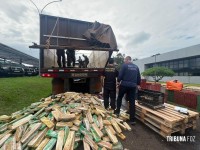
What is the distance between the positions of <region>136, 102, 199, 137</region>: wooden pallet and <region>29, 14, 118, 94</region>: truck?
321cm

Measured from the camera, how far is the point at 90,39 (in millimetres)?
7316

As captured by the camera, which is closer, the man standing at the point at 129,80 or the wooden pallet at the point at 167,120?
the wooden pallet at the point at 167,120

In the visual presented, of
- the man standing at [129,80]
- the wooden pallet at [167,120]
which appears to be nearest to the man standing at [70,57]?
the man standing at [129,80]

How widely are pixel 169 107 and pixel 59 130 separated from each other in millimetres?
3300

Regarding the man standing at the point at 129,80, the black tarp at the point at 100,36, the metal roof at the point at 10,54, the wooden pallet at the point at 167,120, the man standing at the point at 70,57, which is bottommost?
the wooden pallet at the point at 167,120

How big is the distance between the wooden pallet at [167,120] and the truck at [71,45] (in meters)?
3.21

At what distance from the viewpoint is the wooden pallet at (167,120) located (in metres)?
3.71

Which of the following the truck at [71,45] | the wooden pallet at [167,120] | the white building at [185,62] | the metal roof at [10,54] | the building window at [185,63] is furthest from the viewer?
the building window at [185,63]

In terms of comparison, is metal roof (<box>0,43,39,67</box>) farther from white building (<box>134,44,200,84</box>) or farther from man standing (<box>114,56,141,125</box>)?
white building (<box>134,44,200,84</box>)

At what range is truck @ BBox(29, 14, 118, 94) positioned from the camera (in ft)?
21.6

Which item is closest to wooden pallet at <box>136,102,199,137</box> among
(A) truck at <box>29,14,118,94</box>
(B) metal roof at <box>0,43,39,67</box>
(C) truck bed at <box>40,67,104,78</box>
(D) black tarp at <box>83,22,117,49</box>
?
(C) truck bed at <box>40,67,104,78</box>

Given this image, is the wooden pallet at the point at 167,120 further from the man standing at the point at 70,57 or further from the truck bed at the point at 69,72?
the man standing at the point at 70,57

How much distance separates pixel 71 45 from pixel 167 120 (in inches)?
202

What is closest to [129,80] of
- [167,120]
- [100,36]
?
[167,120]
